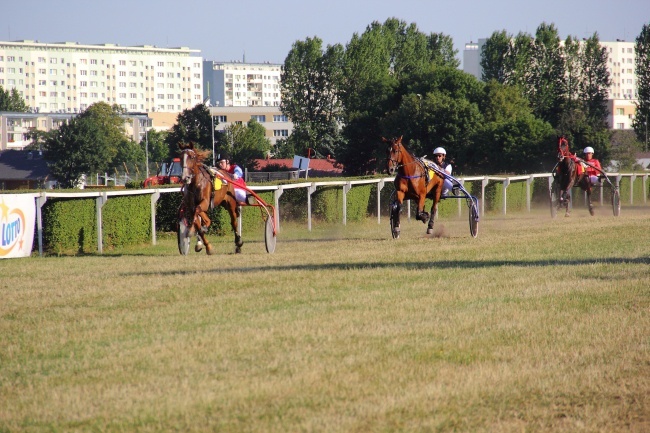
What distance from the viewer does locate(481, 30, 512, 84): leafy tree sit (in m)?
78.8

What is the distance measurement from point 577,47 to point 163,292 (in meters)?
74.1

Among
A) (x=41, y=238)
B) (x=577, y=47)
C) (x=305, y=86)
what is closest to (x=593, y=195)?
(x=41, y=238)

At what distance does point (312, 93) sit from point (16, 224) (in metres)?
71.9

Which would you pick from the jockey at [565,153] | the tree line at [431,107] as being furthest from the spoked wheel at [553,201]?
the tree line at [431,107]

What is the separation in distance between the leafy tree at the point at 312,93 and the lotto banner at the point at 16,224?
69.6m

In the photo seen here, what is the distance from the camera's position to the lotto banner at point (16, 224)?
606 inches

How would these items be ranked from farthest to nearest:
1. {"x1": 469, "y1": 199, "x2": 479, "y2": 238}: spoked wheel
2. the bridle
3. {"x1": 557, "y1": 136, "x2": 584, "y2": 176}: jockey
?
1. {"x1": 557, "y1": 136, "x2": 584, "y2": 176}: jockey
2. {"x1": 469, "y1": 199, "x2": 479, "y2": 238}: spoked wheel
3. the bridle

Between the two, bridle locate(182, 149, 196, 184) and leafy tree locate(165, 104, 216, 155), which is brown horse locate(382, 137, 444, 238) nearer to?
bridle locate(182, 149, 196, 184)

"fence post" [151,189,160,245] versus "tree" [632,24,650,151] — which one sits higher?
"tree" [632,24,650,151]

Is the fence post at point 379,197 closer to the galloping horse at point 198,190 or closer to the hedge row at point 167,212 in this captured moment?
the hedge row at point 167,212

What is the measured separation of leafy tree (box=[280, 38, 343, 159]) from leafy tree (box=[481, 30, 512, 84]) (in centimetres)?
1324

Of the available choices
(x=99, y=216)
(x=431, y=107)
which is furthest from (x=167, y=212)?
(x=431, y=107)

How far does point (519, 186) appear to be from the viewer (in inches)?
1284

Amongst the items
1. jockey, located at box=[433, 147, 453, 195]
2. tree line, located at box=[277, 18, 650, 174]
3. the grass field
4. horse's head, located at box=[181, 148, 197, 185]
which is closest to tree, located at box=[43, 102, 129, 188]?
tree line, located at box=[277, 18, 650, 174]
